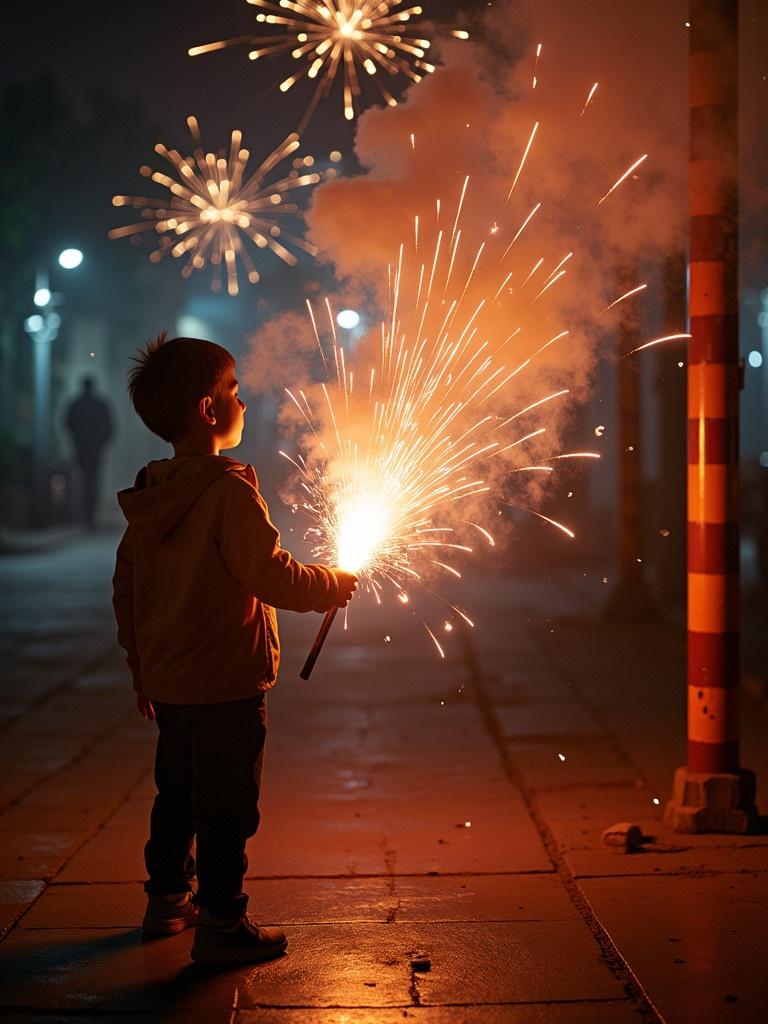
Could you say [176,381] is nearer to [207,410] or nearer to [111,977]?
[207,410]

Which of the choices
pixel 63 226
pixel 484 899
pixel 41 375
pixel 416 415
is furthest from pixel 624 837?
pixel 63 226

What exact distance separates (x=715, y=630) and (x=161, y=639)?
89.6 inches

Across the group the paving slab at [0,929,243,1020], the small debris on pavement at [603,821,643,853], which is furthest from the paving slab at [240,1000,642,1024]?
the small debris on pavement at [603,821,643,853]

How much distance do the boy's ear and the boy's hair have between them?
1 centimetres

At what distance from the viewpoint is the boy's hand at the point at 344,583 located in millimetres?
3994

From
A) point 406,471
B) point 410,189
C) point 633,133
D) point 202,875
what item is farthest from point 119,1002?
point 633,133

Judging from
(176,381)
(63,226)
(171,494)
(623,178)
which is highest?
(63,226)

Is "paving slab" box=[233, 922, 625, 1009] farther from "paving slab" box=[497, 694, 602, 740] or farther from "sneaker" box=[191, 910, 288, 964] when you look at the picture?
"paving slab" box=[497, 694, 602, 740]

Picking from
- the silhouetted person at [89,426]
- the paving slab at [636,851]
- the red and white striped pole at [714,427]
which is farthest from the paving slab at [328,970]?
the silhouetted person at [89,426]

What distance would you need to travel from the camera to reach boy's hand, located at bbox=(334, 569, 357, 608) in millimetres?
3994

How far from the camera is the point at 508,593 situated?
579 inches

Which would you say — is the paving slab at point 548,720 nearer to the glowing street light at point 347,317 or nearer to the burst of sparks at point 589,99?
the glowing street light at point 347,317

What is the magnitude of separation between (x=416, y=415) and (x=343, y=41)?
2.71 m

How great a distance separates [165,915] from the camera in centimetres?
404
